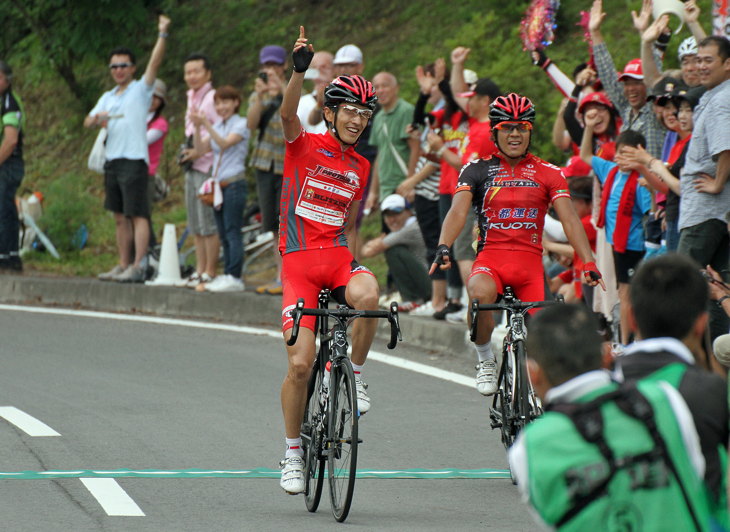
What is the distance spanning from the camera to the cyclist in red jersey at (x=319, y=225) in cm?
743

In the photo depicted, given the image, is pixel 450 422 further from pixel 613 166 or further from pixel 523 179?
pixel 613 166

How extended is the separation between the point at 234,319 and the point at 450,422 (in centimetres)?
576

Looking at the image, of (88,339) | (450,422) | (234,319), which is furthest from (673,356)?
(234,319)

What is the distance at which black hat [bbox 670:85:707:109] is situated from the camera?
9922mm

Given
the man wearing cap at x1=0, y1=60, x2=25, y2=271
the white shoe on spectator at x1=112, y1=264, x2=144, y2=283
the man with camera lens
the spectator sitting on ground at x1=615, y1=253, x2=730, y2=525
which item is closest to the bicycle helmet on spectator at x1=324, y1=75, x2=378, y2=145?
the spectator sitting on ground at x1=615, y1=253, x2=730, y2=525

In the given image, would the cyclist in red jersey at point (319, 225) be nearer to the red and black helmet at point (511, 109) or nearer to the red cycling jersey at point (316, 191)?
the red cycling jersey at point (316, 191)

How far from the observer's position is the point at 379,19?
896 inches

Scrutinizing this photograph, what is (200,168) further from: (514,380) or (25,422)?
(514,380)

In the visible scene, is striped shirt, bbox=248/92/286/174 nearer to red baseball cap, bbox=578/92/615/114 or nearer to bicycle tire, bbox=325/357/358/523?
red baseball cap, bbox=578/92/615/114

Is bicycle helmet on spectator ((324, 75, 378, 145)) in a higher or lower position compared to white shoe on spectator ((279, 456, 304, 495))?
higher

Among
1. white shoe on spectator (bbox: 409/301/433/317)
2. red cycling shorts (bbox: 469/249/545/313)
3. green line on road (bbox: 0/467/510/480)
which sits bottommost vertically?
green line on road (bbox: 0/467/510/480)

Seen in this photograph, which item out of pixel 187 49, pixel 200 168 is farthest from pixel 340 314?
pixel 187 49

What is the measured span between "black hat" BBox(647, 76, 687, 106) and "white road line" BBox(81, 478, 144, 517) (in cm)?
493

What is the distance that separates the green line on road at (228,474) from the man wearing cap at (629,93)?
3858 mm
